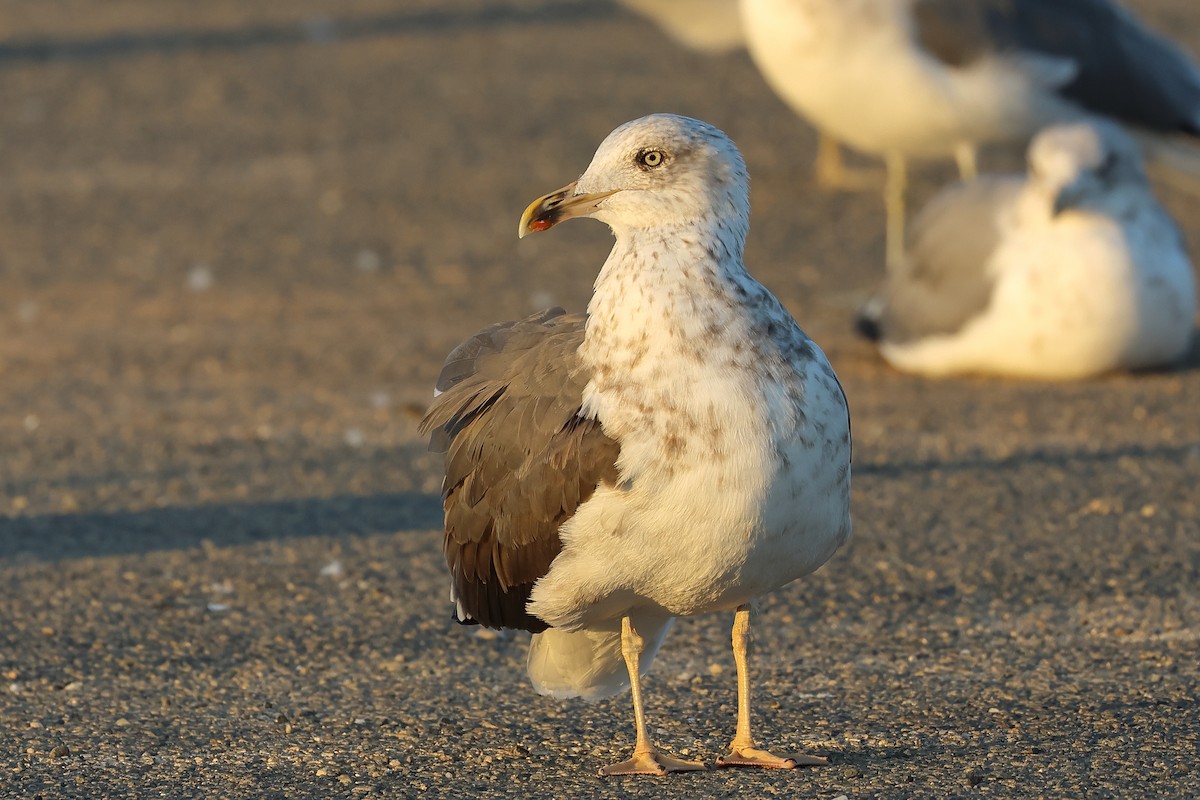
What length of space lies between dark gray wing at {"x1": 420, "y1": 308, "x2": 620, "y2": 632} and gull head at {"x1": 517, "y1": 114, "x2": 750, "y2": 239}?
1.05 feet

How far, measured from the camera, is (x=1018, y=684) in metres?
4.94

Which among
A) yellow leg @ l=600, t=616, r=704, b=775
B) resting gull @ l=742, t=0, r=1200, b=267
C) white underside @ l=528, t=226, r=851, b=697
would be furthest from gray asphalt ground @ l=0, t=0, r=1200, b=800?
resting gull @ l=742, t=0, r=1200, b=267

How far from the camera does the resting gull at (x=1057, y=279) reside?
8.01m

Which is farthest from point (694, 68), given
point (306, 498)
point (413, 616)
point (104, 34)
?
point (413, 616)

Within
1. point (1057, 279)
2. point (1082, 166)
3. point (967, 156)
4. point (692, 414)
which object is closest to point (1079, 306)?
point (1057, 279)

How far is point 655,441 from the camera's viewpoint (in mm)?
3953

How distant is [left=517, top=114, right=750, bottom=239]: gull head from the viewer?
422cm

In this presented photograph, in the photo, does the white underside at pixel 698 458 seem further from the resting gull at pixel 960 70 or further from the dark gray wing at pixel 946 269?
the resting gull at pixel 960 70

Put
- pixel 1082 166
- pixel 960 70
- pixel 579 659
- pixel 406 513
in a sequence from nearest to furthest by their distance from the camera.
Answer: pixel 579 659 < pixel 406 513 < pixel 1082 166 < pixel 960 70

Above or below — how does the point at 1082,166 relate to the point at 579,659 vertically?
above

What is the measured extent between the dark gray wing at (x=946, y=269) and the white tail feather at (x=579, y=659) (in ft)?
13.0

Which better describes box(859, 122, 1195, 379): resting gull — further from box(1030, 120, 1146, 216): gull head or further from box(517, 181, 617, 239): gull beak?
box(517, 181, 617, 239): gull beak

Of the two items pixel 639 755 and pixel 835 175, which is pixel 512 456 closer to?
pixel 639 755

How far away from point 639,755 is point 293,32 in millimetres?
12980
